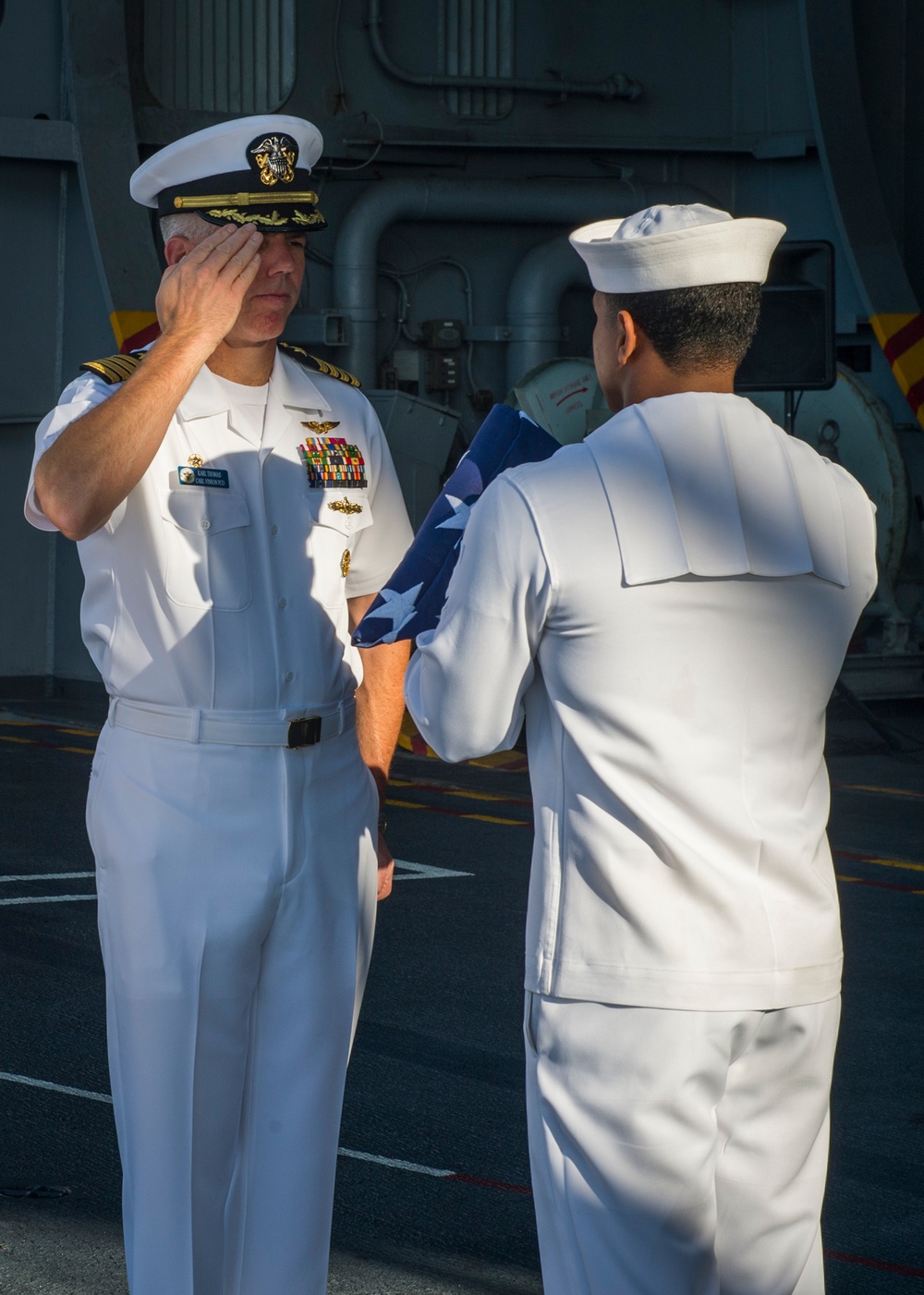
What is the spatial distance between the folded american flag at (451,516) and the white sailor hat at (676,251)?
0.29 meters

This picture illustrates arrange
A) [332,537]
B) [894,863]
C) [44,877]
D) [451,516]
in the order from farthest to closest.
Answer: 1. [894,863]
2. [44,877]
3. [332,537]
4. [451,516]

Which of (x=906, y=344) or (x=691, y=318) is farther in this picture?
(x=906, y=344)

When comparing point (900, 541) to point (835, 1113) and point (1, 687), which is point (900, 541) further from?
point (835, 1113)

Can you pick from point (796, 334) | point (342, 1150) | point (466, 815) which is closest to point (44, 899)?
point (466, 815)

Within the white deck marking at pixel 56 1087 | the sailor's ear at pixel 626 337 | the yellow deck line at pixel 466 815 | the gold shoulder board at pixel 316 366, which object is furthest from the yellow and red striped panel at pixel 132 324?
the sailor's ear at pixel 626 337

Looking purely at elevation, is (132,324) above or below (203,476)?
above

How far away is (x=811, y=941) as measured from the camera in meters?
2.08

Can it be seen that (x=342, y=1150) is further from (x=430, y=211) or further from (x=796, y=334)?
(x=430, y=211)

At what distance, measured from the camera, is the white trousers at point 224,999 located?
8.45 feet

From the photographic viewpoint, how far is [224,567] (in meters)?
2.66


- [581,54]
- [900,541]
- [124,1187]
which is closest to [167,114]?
[581,54]

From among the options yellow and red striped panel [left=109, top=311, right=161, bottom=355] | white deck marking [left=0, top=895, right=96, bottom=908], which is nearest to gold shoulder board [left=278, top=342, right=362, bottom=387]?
white deck marking [left=0, top=895, right=96, bottom=908]

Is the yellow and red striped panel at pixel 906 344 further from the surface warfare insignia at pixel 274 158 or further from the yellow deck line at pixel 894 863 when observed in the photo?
the surface warfare insignia at pixel 274 158

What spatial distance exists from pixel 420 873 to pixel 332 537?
13.4 ft
